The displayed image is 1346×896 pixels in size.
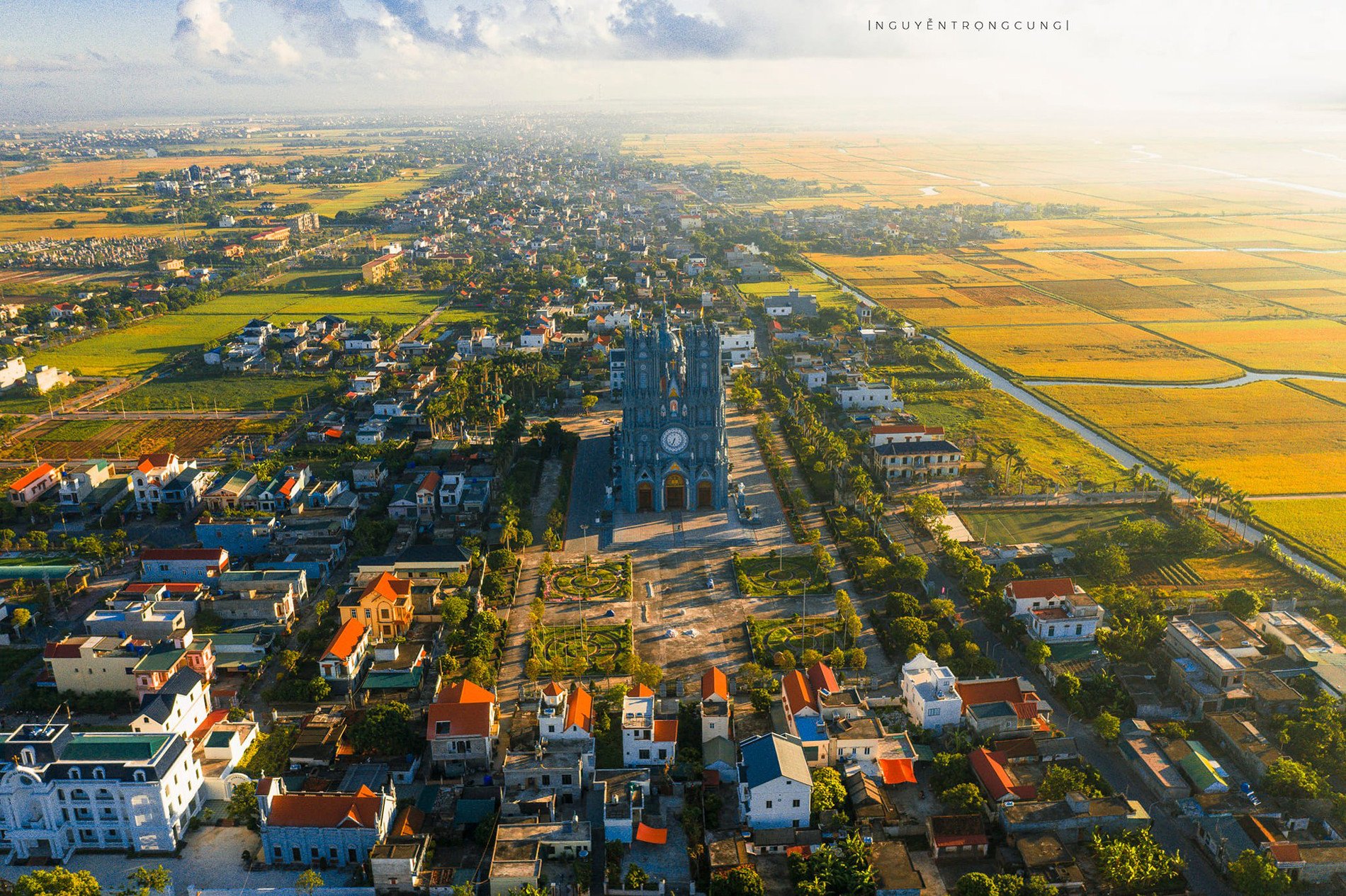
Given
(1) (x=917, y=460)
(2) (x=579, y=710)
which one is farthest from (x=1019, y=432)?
(2) (x=579, y=710)

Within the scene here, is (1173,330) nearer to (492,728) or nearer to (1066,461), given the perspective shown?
(1066,461)

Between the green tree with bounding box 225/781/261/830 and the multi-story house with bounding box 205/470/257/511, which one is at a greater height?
the multi-story house with bounding box 205/470/257/511

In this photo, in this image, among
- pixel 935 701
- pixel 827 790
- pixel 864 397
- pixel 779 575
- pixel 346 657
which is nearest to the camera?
pixel 827 790

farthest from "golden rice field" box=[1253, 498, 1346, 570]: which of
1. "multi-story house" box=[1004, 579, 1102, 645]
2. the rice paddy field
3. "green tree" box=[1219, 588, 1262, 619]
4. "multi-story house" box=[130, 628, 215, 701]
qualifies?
"multi-story house" box=[130, 628, 215, 701]

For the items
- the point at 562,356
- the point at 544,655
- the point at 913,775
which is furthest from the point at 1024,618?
the point at 562,356

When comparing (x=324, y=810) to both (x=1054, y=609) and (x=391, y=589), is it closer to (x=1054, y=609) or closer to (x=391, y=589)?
(x=391, y=589)

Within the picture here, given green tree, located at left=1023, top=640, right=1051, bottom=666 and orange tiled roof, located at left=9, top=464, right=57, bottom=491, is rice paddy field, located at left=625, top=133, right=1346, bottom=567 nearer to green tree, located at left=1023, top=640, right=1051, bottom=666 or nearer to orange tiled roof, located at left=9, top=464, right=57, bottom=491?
green tree, located at left=1023, top=640, right=1051, bottom=666
